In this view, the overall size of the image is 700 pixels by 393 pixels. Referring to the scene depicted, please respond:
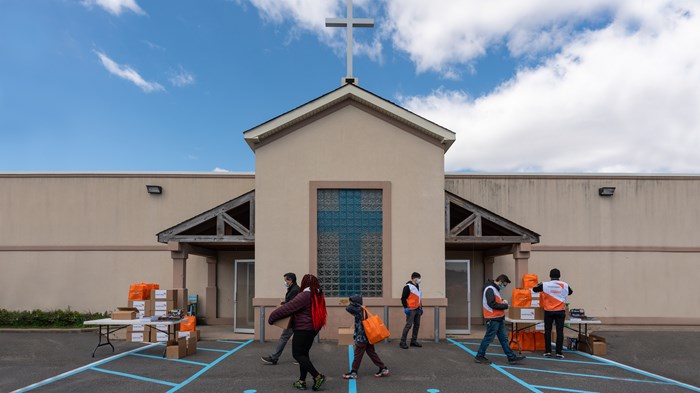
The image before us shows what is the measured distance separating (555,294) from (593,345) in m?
1.67

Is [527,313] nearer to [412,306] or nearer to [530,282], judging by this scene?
[530,282]

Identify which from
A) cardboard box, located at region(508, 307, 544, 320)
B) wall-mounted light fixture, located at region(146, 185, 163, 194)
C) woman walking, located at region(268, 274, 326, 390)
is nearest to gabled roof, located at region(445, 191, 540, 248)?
cardboard box, located at region(508, 307, 544, 320)

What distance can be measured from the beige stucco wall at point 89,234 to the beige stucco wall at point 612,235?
30.0 ft

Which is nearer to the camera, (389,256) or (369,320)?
(369,320)

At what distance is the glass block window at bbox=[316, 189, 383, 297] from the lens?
12.0 m

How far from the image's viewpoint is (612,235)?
52.9 feet

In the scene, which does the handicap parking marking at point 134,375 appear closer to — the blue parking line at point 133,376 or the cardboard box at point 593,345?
the blue parking line at point 133,376

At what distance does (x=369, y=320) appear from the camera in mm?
7797

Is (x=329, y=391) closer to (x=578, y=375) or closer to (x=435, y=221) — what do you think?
(x=578, y=375)

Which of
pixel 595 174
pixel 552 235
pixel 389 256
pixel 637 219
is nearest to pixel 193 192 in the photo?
pixel 389 256

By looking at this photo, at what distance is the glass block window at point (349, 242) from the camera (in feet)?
39.4

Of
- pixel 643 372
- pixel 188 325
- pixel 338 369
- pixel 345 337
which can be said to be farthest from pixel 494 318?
pixel 188 325

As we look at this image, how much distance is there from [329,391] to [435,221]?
5.87 meters

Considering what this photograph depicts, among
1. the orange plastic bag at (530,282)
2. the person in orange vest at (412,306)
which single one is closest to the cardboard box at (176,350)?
the person in orange vest at (412,306)
